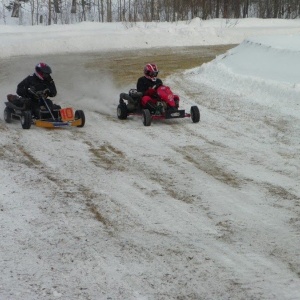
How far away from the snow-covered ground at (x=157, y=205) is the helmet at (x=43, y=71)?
1.13 meters

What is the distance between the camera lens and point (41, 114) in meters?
11.4

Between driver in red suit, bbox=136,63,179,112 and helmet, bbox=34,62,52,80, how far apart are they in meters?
1.94

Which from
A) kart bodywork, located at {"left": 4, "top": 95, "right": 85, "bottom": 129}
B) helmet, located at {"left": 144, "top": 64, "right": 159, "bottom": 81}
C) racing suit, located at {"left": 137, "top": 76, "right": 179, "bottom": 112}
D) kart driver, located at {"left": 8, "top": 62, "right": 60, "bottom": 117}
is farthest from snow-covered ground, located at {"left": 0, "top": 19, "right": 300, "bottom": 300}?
helmet, located at {"left": 144, "top": 64, "right": 159, "bottom": 81}

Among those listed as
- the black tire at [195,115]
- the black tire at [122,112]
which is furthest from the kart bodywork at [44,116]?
the black tire at [195,115]

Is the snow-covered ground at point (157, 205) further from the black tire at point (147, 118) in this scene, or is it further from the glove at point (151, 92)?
the glove at point (151, 92)

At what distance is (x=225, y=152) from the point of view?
9.28 m

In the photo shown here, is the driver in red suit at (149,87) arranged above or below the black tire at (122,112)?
above

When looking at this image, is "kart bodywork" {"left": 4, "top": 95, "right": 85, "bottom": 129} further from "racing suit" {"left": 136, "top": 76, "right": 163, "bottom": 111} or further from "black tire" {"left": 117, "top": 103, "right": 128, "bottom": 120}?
"racing suit" {"left": 136, "top": 76, "right": 163, "bottom": 111}

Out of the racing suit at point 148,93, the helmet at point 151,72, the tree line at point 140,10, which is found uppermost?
the tree line at point 140,10

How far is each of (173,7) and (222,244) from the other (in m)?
39.3

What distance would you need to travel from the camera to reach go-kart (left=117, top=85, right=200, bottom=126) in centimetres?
1157

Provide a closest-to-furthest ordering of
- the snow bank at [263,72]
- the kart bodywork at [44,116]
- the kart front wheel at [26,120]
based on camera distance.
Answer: the kart front wheel at [26,120] → the kart bodywork at [44,116] → the snow bank at [263,72]

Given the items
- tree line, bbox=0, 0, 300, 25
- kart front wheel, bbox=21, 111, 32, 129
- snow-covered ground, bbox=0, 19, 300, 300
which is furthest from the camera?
tree line, bbox=0, 0, 300, 25

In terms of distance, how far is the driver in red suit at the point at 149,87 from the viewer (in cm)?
1202
